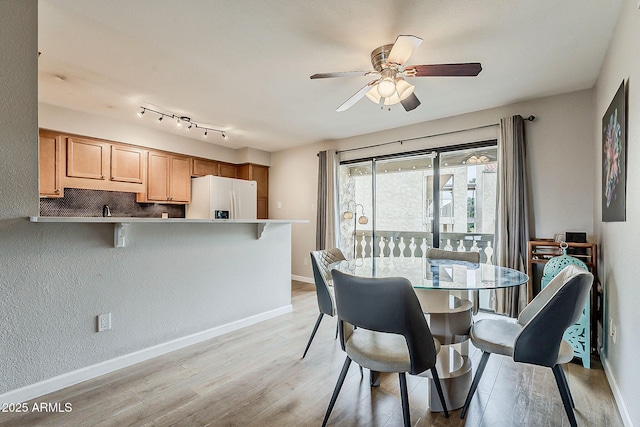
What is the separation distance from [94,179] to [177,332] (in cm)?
264

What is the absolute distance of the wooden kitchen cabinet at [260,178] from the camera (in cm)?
581

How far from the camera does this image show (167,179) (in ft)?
15.8

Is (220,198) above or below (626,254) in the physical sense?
above

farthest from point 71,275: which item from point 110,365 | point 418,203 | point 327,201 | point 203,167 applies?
point 418,203

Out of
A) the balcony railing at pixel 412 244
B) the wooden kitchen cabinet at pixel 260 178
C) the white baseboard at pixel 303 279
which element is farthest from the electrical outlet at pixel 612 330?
the wooden kitchen cabinet at pixel 260 178

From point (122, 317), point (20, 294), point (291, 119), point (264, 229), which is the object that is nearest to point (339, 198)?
point (291, 119)

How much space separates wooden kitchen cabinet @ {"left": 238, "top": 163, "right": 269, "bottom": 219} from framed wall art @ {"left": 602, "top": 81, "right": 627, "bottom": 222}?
16.2 ft

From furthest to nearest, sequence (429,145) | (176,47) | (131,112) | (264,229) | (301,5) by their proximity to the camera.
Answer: (429,145)
(131,112)
(264,229)
(176,47)
(301,5)

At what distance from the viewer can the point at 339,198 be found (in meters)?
5.09

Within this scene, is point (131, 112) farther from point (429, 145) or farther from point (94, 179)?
point (429, 145)

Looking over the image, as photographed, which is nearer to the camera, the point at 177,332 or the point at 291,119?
the point at 177,332

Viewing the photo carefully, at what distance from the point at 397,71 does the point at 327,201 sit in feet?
9.83

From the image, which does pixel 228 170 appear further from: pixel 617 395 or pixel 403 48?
pixel 617 395

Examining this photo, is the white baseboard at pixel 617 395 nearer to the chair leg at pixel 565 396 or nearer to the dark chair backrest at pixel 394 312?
the chair leg at pixel 565 396
